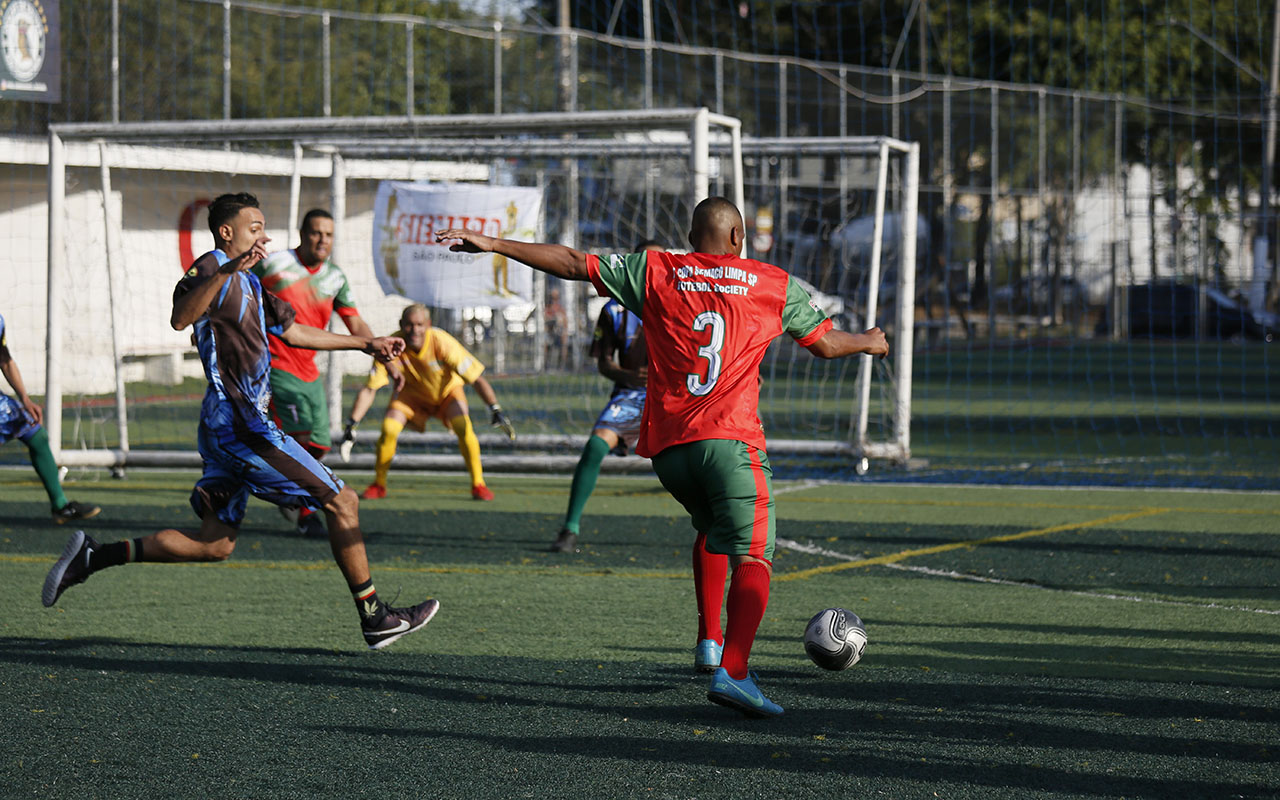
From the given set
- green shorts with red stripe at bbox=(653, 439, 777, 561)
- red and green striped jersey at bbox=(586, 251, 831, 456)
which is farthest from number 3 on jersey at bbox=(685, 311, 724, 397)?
green shorts with red stripe at bbox=(653, 439, 777, 561)

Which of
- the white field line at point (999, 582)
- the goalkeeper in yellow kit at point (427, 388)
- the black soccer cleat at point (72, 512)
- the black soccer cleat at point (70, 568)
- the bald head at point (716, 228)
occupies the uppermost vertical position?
the bald head at point (716, 228)

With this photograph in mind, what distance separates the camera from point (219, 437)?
584cm

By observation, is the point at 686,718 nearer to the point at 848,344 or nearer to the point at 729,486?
the point at 729,486

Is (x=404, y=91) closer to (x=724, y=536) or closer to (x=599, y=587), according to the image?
(x=599, y=587)

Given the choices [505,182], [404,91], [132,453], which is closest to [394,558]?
[132,453]

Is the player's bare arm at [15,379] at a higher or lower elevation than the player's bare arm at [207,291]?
lower

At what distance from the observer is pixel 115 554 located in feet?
19.6

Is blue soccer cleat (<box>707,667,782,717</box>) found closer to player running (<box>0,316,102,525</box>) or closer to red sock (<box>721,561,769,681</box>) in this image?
red sock (<box>721,561,769,681</box>)


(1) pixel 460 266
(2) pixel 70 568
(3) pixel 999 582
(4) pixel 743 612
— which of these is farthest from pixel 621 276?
(1) pixel 460 266

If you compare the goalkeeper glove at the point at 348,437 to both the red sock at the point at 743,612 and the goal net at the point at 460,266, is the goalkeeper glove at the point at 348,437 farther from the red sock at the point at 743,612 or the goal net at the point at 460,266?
the red sock at the point at 743,612

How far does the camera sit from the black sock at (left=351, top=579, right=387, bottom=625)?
5.73 metres

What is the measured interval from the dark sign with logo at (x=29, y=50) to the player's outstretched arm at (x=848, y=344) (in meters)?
16.0

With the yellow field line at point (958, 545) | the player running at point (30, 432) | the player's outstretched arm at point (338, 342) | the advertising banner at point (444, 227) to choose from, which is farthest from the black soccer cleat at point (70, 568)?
the advertising banner at point (444, 227)

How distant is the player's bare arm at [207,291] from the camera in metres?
5.55
